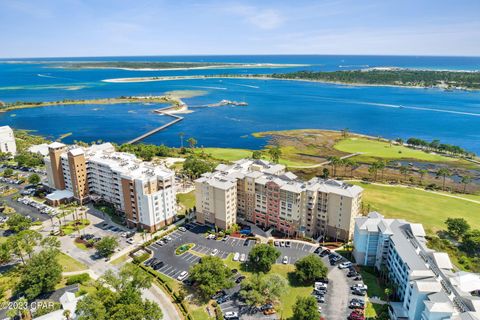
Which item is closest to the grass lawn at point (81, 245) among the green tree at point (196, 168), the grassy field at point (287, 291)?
the grassy field at point (287, 291)

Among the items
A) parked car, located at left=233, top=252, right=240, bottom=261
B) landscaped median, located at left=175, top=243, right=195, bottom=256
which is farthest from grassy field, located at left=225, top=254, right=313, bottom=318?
landscaped median, located at left=175, top=243, right=195, bottom=256

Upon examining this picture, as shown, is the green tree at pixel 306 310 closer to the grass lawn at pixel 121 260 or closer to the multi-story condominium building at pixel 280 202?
the multi-story condominium building at pixel 280 202

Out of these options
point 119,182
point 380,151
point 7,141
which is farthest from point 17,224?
point 380,151

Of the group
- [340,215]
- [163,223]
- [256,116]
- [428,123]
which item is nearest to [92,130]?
[256,116]

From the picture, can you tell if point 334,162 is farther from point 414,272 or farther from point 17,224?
point 17,224

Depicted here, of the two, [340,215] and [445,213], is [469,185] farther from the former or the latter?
[340,215]
